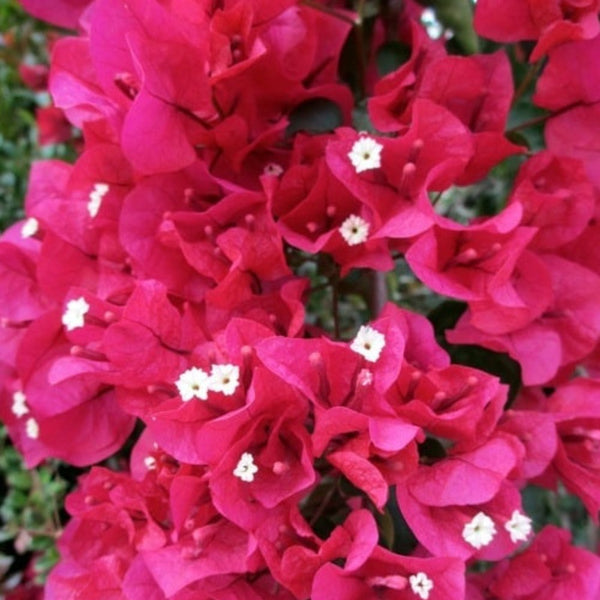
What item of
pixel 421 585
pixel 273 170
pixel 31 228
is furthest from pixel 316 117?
pixel 421 585

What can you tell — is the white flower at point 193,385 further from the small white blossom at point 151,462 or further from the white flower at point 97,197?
the white flower at point 97,197

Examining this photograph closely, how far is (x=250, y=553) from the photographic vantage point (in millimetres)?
642

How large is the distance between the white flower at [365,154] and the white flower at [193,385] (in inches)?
7.7

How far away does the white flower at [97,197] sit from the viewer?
783mm

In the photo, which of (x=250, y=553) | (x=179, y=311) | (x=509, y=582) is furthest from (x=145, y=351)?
(x=509, y=582)

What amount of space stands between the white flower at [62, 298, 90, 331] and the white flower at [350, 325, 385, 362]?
24 centimetres

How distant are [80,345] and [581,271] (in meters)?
0.43

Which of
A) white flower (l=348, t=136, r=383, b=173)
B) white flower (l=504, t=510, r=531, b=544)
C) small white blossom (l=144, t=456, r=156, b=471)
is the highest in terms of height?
white flower (l=348, t=136, r=383, b=173)

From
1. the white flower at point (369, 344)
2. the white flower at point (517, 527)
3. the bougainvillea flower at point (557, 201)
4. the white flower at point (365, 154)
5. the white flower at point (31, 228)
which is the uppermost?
the white flower at point (365, 154)

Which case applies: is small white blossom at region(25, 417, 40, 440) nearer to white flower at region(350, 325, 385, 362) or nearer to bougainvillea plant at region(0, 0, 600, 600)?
bougainvillea plant at region(0, 0, 600, 600)

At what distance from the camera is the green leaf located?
2.53ft

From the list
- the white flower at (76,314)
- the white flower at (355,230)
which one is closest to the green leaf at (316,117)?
the white flower at (355,230)

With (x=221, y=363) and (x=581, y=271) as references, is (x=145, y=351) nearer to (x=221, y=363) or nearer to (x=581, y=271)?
(x=221, y=363)

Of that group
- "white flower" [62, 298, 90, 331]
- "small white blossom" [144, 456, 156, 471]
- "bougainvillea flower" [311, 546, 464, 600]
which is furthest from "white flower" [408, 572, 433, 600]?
"white flower" [62, 298, 90, 331]
